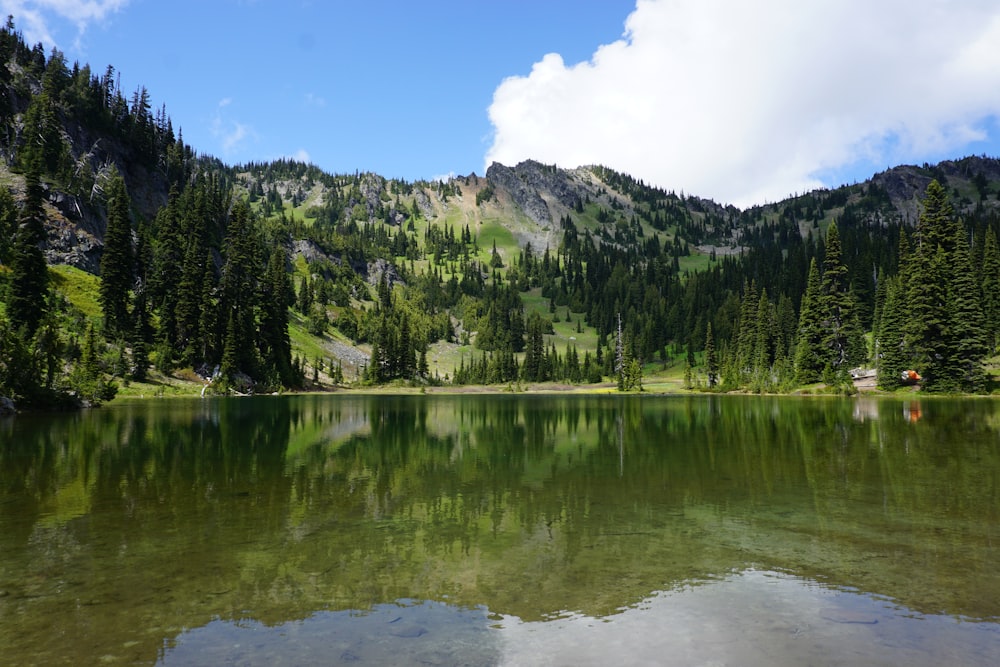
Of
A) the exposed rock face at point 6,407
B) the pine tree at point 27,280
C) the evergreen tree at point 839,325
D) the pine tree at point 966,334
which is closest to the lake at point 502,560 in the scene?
the exposed rock face at point 6,407

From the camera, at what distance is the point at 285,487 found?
19.9 m

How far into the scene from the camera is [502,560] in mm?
12047

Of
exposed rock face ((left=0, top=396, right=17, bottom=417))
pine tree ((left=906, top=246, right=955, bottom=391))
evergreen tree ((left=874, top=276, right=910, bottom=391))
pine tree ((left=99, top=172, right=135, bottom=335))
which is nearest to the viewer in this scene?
exposed rock face ((left=0, top=396, right=17, bottom=417))

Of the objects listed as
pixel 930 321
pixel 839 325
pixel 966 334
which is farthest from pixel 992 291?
pixel 930 321

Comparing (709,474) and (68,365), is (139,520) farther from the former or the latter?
(68,365)

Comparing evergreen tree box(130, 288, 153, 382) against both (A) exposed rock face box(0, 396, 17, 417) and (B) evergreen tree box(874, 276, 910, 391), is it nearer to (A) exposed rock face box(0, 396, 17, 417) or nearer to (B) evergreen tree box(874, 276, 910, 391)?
(A) exposed rock face box(0, 396, 17, 417)

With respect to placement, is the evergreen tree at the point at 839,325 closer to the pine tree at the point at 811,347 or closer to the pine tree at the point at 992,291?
the pine tree at the point at 811,347

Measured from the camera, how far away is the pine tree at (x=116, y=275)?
324 ft

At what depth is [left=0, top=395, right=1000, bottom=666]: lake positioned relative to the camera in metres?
8.18

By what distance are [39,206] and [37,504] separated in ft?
294

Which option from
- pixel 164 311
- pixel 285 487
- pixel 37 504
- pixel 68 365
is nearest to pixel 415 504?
pixel 285 487

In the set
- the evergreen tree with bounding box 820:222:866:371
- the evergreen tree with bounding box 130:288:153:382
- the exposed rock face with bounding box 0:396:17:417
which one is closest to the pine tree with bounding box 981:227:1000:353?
the evergreen tree with bounding box 820:222:866:371

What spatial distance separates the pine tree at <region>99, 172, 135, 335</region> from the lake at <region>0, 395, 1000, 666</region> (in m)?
84.3

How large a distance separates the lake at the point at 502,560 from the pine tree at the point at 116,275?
84309 mm
